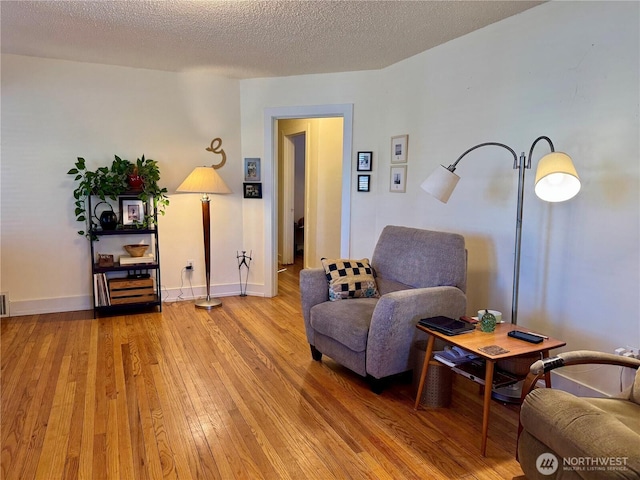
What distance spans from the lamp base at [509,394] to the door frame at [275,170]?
212 cm

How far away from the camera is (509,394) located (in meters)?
2.51

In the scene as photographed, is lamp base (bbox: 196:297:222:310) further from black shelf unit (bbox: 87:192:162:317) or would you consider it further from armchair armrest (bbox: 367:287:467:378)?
armchair armrest (bbox: 367:287:467:378)

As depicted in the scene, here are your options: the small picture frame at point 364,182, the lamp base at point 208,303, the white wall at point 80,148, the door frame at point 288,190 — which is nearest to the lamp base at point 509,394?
the small picture frame at point 364,182

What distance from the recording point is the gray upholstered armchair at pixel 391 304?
244 centimetres

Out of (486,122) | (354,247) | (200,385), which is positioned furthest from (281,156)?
(200,385)

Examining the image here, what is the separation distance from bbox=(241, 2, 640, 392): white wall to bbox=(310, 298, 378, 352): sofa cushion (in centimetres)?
98

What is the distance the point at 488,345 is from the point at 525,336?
23 centimetres

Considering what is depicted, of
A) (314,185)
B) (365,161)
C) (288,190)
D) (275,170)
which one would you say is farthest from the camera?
(288,190)

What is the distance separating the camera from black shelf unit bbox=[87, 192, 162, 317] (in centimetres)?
392

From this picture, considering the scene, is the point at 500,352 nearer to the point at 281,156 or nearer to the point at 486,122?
the point at 486,122

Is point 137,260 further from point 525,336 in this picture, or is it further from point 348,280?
point 525,336


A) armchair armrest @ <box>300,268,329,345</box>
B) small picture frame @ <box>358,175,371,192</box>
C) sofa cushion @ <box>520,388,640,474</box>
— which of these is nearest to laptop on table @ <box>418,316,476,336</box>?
sofa cushion @ <box>520,388,640,474</box>

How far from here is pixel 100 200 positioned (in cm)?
405

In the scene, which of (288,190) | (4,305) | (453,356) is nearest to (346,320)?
(453,356)
